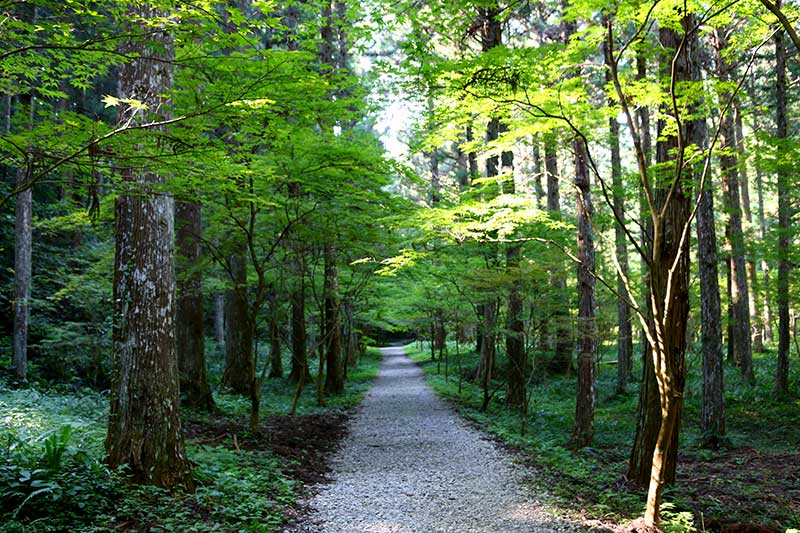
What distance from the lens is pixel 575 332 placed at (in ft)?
30.7

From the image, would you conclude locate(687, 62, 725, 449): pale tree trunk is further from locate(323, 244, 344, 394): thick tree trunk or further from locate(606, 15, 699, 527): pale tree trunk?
locate(323, 244, 344, 394): thick tree trunk

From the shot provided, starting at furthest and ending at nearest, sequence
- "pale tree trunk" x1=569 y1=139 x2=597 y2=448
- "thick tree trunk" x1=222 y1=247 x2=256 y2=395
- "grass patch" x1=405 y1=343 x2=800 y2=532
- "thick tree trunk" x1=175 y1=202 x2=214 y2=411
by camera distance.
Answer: "thick tree trunk" x1=222 y1=247 x2=256 y2=395
"thick tree trunk" x1=175 y1=202 x2=214 y2=411
"pale tree trunk" x1=569 y1=139 x2=597 y2=448
"grass patch" x1=405 y1=343 x2=800 y2=532

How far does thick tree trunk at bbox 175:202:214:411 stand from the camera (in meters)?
9.64

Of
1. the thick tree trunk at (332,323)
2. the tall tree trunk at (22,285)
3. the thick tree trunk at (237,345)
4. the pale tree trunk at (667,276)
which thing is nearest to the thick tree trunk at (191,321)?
the thick tree trunk at (237,345)

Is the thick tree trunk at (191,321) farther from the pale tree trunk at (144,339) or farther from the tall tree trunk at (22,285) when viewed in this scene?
the pale tree trunk at (144,339)

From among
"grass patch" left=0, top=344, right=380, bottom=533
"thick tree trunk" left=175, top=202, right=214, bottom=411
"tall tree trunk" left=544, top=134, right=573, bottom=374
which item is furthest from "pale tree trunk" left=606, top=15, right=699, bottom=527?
"thick tree trunk" left=175, top=202, right=214, bottom=411

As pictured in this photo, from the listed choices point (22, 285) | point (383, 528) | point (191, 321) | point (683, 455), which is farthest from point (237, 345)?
point (683, 455)

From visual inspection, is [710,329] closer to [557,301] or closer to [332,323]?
[557,301]

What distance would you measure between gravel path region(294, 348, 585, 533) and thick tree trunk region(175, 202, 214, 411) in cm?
303

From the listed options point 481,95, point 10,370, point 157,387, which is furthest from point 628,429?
point 10,370

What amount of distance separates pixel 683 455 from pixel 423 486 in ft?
18.2

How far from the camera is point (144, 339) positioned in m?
5.06

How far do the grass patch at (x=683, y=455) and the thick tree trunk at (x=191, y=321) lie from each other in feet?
18.7

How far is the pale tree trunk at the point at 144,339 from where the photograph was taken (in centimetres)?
495
